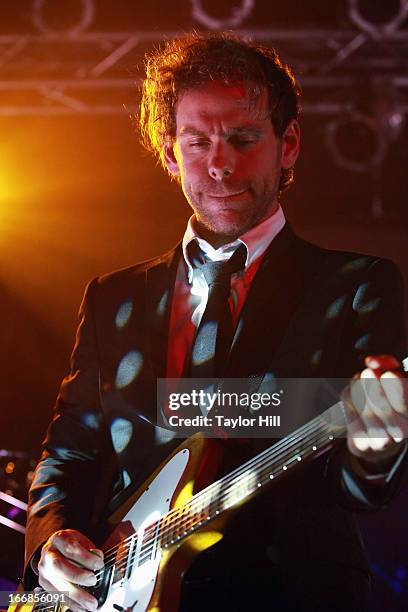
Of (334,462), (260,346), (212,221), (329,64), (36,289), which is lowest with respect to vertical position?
(334,462)

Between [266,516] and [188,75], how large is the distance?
1.20 meters

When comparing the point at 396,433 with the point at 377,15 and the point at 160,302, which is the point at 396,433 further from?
the point at 377,15

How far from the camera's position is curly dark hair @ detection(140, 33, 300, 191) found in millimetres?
2062

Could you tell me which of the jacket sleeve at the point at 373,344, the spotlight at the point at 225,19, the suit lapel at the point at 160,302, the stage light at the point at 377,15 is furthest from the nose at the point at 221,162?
the stage light at the point at 377,15

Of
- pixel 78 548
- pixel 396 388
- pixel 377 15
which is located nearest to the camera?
pixel 396 388

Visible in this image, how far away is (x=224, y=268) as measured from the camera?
2.04 meters

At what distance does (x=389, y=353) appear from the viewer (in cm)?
178

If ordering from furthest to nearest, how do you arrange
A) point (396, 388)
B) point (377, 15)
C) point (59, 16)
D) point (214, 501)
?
point (59, 16), point (377, 15), point (214, 501), point (396, 388)

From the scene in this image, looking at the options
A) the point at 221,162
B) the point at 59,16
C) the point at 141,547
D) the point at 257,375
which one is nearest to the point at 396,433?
the point at 257,375

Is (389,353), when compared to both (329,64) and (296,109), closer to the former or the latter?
(296,109)

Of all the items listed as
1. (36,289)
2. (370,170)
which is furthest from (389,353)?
(36,289)

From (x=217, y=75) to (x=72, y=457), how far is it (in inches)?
43.4

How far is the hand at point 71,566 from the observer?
1.70m

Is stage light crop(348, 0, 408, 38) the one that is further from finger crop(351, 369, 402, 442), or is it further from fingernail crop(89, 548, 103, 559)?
fingernail crop(89, 548, 103, 559)
